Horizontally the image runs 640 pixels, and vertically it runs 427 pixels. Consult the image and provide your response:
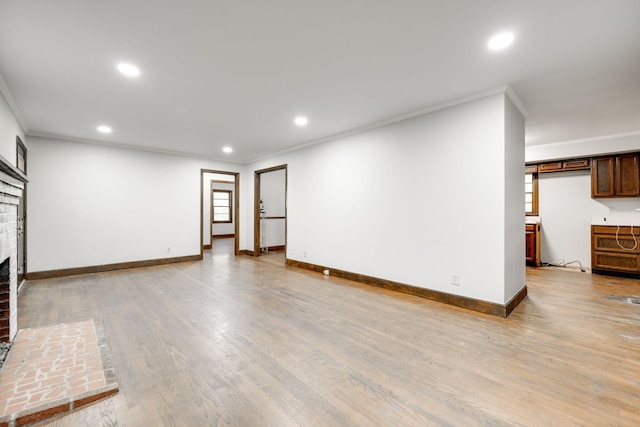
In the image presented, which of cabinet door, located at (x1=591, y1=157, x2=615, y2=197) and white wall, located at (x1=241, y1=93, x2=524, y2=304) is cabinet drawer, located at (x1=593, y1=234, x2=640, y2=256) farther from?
white wall, located at (x1=241, y1=93, x2=524, y2=304)

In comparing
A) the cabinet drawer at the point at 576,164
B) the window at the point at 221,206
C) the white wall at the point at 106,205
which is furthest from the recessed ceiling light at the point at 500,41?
the window at the point at 221,206

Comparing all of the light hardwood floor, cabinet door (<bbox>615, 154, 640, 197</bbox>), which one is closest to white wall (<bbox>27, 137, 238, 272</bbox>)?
the light hardwood floor

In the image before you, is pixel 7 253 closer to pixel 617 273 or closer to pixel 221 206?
pixel 617 273

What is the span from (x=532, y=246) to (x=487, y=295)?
3740 mm

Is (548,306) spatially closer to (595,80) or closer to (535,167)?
(595,80)

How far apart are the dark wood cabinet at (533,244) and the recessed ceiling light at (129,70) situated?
716cm

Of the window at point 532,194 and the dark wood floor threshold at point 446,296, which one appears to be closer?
the dark wood floor threshold at point 446,296

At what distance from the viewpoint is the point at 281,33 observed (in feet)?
7.15

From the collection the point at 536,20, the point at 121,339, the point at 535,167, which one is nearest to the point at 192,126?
the point at 121,339

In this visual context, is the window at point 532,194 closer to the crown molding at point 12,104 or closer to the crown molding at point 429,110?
the crown molding at point 429,110

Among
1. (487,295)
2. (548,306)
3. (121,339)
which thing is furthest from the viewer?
(548,306)

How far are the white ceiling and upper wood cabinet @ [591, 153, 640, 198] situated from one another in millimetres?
1150

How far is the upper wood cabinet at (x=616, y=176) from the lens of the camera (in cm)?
499

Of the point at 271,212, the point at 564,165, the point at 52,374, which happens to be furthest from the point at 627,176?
the point at 52,374
